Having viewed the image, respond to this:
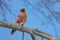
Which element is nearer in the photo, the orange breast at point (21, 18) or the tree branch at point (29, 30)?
the tree branch at point (29, 30)

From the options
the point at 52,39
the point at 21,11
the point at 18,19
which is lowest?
the point at 52,39

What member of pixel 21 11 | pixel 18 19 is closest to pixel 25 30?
pixel 18 19

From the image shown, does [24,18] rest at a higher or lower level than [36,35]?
higher

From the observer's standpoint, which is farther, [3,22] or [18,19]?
[18,19]

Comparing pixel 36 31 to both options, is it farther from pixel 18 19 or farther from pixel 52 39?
pixel 18 19

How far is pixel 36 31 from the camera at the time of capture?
200cm

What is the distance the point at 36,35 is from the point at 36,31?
39 mm

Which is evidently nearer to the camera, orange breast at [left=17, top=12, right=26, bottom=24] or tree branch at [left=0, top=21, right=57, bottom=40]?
tree branch at [left=0, top=21, right=57, bottom=40]

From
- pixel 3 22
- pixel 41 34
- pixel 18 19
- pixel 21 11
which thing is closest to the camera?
pixel 3 22

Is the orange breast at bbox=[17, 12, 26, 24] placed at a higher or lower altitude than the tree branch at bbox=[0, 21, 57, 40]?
higher

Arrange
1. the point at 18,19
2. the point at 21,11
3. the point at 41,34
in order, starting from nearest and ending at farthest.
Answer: the point at 41,34 < the point at 18,19 < the point at 21,11

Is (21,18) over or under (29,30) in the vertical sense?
over

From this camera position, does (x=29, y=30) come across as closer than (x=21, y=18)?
Yes

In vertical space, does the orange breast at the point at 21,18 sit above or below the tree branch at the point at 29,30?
above
